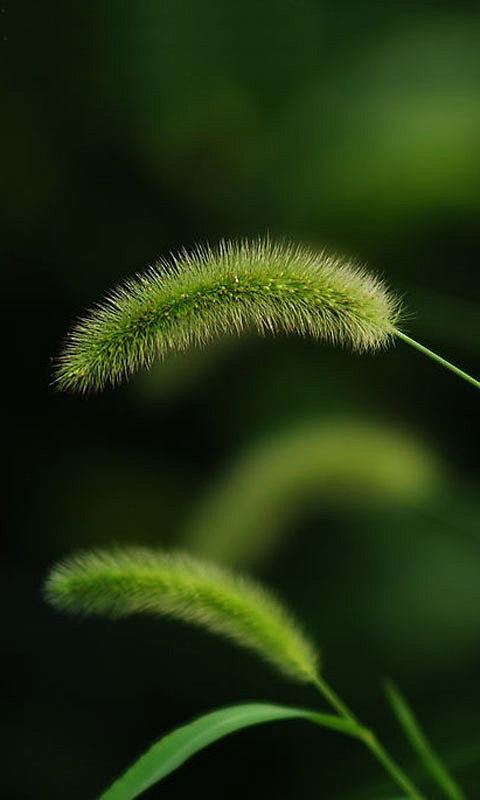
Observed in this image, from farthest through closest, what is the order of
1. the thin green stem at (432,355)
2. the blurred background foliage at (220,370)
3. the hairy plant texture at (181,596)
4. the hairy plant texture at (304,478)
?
the blurred background foliage at (220,370) < the hairy plant texture at (304,478) < the hairy plant texture at (181,596) < the thin green stem at (432,355)

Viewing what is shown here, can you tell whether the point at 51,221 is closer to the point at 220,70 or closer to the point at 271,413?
the point at 220,70

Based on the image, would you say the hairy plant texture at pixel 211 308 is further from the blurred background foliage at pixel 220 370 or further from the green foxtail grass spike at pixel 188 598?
the blurred background foliage at pixel 220 370

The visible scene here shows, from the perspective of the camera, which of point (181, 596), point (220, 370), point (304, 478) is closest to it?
point (181, 596)

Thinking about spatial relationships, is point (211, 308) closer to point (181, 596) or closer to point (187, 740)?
point (181, 596)

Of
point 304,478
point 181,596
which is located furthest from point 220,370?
point 181,596

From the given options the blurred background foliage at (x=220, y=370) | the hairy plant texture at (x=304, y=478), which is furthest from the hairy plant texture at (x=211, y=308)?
the blurred background foliage at (x=220, y=370)
